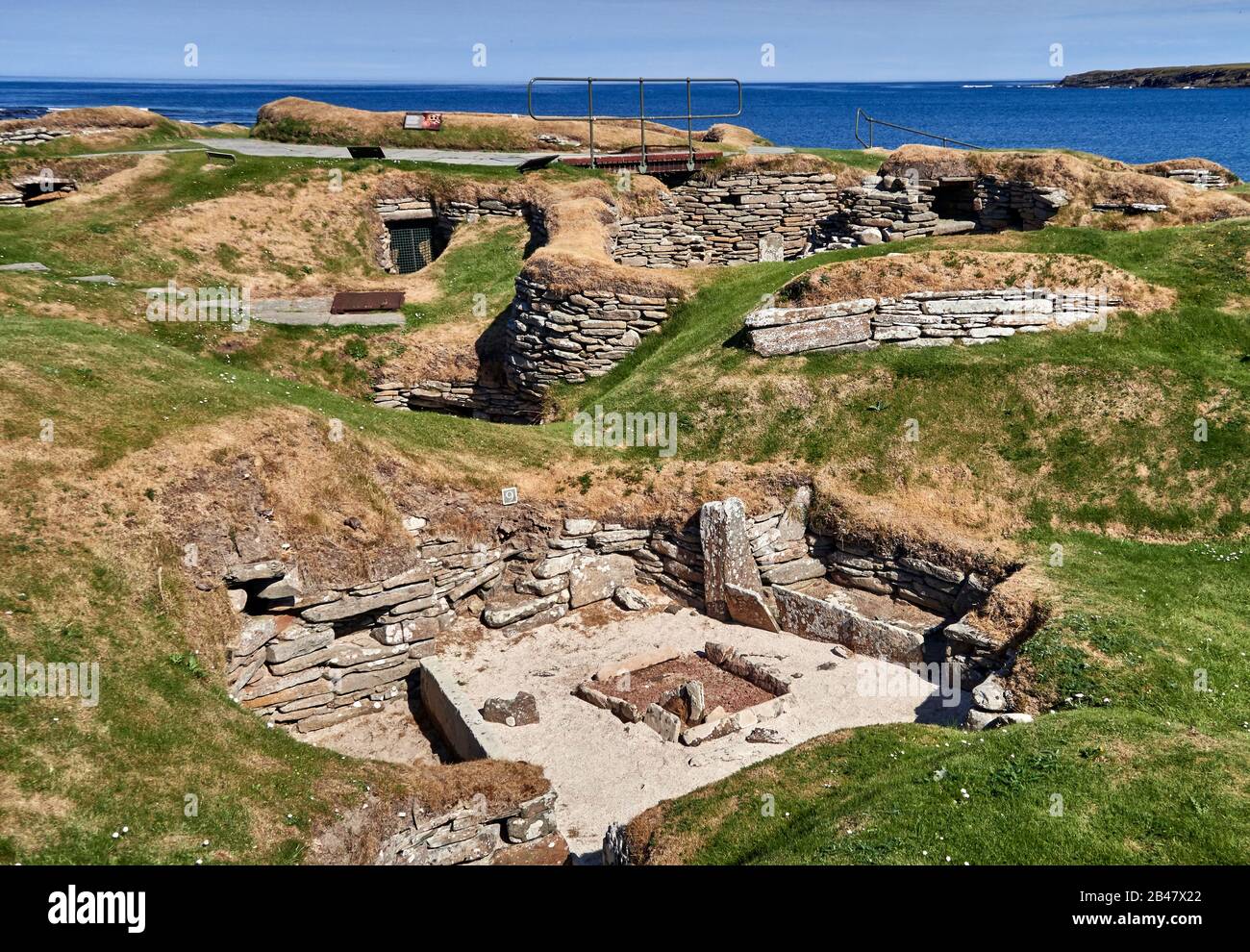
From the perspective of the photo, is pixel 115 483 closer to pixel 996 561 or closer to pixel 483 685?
pixel 483 685

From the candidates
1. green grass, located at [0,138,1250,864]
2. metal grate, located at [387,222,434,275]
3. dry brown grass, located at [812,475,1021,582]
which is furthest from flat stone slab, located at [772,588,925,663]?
metal grate, located at [387,222,434,275]

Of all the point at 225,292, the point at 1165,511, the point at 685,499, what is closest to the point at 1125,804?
the point at 1165,511

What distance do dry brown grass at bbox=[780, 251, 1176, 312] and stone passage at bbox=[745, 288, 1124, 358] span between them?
0.39m

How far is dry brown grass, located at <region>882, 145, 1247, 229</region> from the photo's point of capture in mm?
29297

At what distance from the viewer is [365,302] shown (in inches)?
1228

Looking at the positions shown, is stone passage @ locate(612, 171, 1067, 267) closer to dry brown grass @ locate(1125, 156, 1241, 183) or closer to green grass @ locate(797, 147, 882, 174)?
green grass @ locate(797, 147, 882, 174)

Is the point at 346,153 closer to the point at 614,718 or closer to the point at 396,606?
the point at 396,606

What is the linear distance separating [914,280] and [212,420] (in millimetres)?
16507

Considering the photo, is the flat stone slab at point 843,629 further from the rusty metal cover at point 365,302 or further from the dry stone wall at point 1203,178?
the dry stone wall at point 1203,178

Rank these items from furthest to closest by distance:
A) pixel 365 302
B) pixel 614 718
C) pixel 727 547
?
pixel 365 302 < pixel 727 547 < pixel 614 718

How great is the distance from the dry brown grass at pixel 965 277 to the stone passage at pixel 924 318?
0.39 meters

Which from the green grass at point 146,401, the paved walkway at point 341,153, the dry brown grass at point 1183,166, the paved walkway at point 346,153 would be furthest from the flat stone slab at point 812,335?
the paved walkway at point 341,153

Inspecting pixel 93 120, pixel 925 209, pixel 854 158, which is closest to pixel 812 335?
pixel 925 209

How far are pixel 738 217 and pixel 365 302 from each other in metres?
14.0
